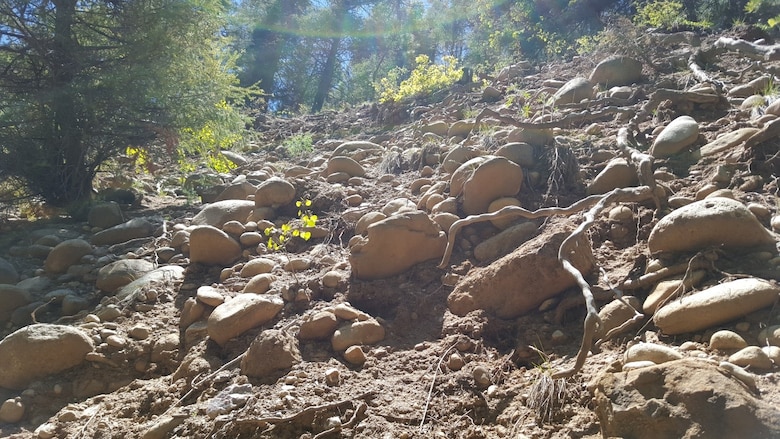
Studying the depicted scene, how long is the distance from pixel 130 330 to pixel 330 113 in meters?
8.48

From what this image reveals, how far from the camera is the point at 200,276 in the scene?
12.9 feet

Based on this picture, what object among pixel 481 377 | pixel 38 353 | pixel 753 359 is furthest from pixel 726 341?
pixel 38 353

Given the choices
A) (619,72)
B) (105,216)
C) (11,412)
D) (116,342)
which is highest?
(619,72)

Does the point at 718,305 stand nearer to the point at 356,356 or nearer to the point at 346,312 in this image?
the point at 356,356

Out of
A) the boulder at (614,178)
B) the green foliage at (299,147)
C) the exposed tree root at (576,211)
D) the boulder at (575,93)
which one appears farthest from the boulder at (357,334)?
the green foliage at (299,147)

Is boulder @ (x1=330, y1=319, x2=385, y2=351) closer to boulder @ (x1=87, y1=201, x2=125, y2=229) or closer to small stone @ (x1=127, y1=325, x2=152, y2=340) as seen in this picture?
small stone @ (x1=127, y1=325, x2=152, y2=340)

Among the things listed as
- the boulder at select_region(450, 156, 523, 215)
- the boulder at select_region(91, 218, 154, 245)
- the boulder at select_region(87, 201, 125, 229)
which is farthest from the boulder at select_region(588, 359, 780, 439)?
the boulder at select_region(87, 201, 125, 229)

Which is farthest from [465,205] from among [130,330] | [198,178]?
[198,178]

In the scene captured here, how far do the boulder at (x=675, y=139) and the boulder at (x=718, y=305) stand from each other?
5.69 ft

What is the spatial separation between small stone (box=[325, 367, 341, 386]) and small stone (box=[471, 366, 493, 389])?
62 cm

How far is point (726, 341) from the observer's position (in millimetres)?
1973

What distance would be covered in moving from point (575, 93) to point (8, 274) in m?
5.38

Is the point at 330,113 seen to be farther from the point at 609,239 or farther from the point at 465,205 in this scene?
the point at 609,239

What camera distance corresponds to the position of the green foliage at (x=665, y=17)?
8.53 meters
